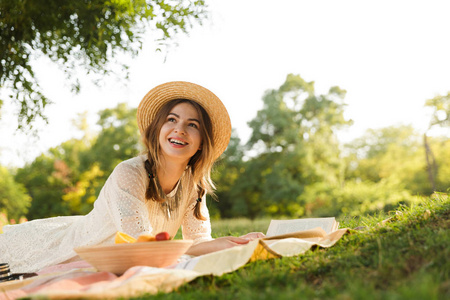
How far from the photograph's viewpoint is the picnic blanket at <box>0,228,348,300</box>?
1891 mm

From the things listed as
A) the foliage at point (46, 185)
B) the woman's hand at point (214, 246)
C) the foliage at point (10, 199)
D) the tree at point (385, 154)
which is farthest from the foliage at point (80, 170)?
the woman's hand at point (214, 246)

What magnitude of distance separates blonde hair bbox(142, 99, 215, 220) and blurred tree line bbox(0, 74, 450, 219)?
41.9 feet

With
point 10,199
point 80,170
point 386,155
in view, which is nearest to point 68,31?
point 10,199

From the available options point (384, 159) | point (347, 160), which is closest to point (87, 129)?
point (347, 160)

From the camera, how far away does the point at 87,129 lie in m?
33.1

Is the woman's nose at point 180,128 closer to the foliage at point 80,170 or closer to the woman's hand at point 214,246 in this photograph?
the woman's hand at point 214,246

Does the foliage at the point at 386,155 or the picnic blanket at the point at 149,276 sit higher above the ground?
the picnic blanket at the point at 149,276

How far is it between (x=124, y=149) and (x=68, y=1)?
2205 cm

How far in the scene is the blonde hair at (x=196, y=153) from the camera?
357cm

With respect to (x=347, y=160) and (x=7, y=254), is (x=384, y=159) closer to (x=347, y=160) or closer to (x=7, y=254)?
(x=347, y=160)

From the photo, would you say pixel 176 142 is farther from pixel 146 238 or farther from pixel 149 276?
pixel 149 276

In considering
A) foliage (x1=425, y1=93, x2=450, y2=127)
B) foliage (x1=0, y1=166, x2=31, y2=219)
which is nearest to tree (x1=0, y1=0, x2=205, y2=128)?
foliage (x1=425, y1=93, x2=450, y2=127)

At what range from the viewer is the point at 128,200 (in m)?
3.06

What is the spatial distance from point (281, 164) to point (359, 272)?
20.4 m
